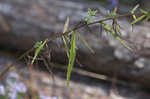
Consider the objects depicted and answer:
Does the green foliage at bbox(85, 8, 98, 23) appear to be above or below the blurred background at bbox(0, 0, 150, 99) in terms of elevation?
above

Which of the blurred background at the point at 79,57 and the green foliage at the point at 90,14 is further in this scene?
the blurred background at the point at 79,57

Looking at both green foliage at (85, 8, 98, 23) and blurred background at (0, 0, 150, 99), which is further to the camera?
blurred background at (0, 0, 150, 99)

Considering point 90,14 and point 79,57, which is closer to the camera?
point 90,14

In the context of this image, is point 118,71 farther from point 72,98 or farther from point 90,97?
point 72,98

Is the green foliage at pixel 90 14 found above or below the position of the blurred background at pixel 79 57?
above

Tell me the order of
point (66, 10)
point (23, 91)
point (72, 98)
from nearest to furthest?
point (23, 91) < point (72, 98) < point (66, 10)

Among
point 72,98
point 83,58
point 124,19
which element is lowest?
point 72,98

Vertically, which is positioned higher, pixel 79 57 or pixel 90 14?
pixel 90 14

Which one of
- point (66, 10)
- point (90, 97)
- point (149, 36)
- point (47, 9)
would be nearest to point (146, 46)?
point (149, 36)
